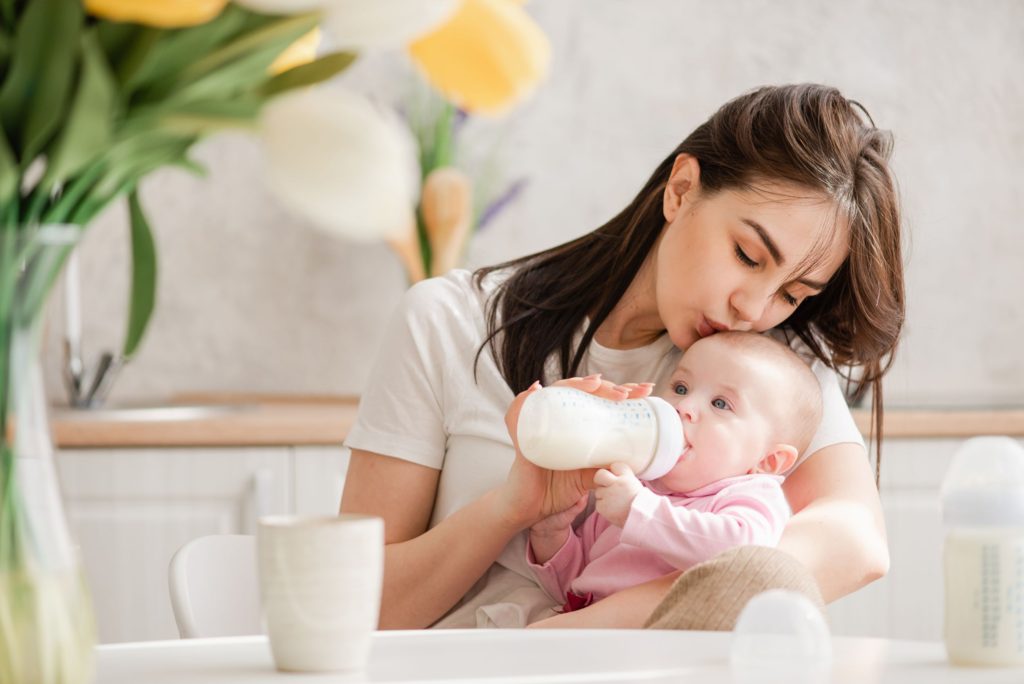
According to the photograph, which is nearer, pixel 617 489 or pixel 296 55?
pixel 296 55

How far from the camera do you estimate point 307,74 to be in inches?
28.7

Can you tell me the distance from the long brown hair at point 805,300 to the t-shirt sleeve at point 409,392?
8cm

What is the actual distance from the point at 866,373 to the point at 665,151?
1344 millimetres

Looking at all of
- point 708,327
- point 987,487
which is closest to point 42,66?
point 987,487

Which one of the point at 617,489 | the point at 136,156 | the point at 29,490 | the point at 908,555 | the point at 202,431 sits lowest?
the point at 908,555

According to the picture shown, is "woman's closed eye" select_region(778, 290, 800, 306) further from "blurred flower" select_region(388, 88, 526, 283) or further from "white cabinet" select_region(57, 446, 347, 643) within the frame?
"blurred flower" select_region(388, 88, 526, 283)

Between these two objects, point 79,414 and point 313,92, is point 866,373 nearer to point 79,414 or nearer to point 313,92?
point 313,92

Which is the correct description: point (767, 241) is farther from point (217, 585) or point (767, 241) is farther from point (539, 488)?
point (217, 585)

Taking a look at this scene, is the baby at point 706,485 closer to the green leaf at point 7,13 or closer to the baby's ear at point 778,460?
the baby's ear at point 778,460

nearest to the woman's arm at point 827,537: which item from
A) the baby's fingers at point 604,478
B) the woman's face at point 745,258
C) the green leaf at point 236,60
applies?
A: the baby's fingers at point 604,478

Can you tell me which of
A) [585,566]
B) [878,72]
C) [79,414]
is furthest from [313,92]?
[878,72]

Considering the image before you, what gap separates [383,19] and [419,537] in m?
1.01

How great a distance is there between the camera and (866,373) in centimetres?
177

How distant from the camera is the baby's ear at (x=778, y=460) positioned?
161cm
